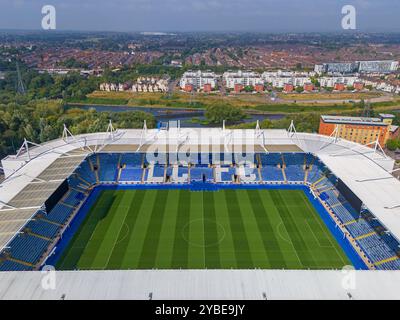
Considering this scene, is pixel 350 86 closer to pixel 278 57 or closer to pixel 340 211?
pixel 278 57

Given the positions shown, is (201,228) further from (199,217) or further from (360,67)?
(360,67)

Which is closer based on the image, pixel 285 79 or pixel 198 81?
Result: pixel 198 81

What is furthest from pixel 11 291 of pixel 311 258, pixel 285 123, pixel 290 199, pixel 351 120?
pixel 351 120

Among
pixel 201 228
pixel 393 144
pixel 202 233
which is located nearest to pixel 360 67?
pixel 393 144

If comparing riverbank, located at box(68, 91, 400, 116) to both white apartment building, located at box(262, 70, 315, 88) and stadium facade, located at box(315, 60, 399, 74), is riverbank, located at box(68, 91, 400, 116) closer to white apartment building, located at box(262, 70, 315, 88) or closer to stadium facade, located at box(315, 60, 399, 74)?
white apartment building, located at box(262, 70, 315, 88)

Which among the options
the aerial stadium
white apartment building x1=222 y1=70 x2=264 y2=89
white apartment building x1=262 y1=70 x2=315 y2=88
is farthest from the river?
the aerial stadium

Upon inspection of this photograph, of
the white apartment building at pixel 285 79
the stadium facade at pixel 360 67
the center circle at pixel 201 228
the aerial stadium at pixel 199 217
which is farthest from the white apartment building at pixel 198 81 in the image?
the center circle at pixel 201 228
